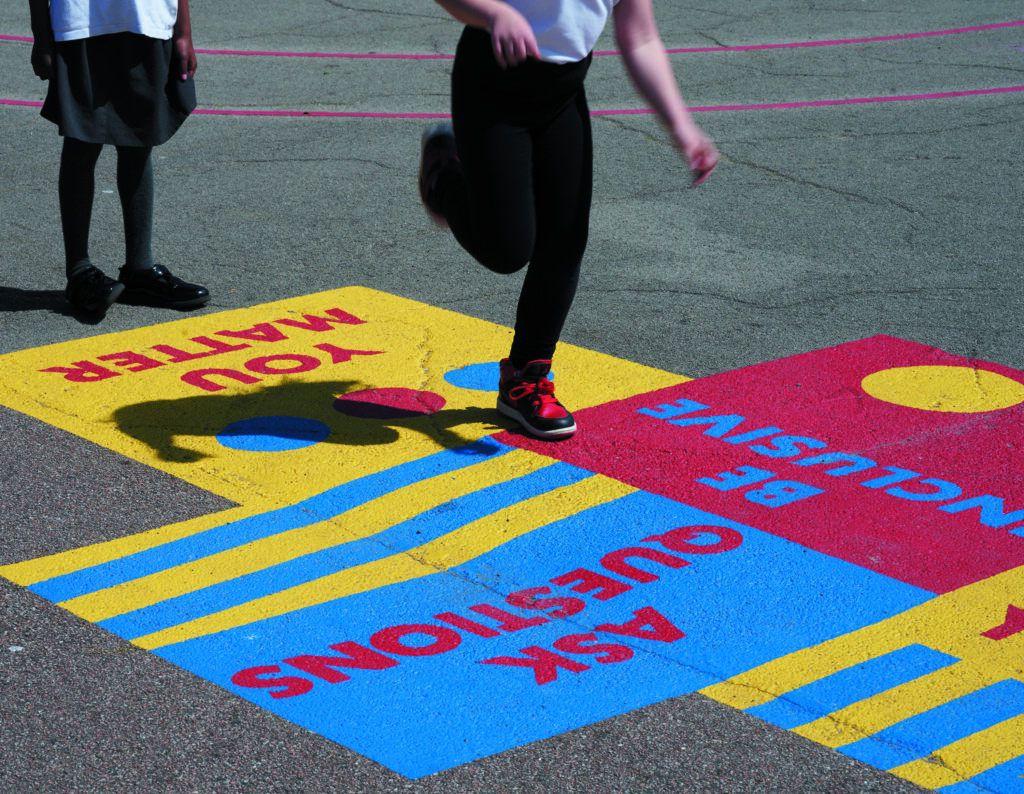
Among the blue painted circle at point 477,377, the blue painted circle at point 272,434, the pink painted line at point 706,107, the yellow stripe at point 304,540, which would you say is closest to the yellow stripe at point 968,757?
the yellow stripe at point 304,540

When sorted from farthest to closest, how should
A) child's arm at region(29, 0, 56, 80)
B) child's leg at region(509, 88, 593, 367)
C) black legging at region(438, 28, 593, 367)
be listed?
child's arm at region(29, 0, 56, 80) → child's leg at region(509, 88, 593, 367) → black legging at region(438, 28, 593, 367)

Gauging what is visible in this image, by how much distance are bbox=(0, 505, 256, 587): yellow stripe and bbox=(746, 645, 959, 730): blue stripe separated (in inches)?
63.8

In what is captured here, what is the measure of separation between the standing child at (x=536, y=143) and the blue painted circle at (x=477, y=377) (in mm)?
504

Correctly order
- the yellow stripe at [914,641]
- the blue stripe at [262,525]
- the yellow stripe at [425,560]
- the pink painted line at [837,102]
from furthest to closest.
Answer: the pink painted line at [837,102] < the blue stripe at [262,525] < the yellow stripe at [425,560] < the yellow stripe at [914,641]

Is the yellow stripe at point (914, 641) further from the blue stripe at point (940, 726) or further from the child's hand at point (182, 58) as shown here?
the child's hand at point (182, 58)

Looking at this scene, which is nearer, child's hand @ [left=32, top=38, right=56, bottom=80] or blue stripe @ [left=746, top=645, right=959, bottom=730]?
blue stripe @ [left=746, top=645, right=959, bottom=730]

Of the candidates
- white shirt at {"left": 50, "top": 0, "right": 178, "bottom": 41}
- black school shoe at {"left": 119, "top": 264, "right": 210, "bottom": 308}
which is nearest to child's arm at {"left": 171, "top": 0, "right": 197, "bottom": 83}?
white shirt at {"left": 50, "top": 0, "right": 178, "bottom": 41}

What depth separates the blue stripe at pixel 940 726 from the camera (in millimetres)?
2703

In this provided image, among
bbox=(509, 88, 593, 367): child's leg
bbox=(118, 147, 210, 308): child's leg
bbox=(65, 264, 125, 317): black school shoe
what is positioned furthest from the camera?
bbox=(118, 147, 210, 308): child's leg

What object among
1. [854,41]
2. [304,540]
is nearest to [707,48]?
[854,41]

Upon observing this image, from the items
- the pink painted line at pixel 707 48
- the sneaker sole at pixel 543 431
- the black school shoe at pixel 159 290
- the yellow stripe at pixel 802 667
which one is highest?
the pink painted line at pixel 707 48

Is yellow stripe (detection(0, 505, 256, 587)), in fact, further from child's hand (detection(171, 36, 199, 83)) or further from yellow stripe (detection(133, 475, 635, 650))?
child's hand (detection(171, 36, 199, 83))

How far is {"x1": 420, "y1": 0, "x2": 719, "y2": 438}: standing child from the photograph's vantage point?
385 cm

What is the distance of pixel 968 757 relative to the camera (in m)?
2.69
